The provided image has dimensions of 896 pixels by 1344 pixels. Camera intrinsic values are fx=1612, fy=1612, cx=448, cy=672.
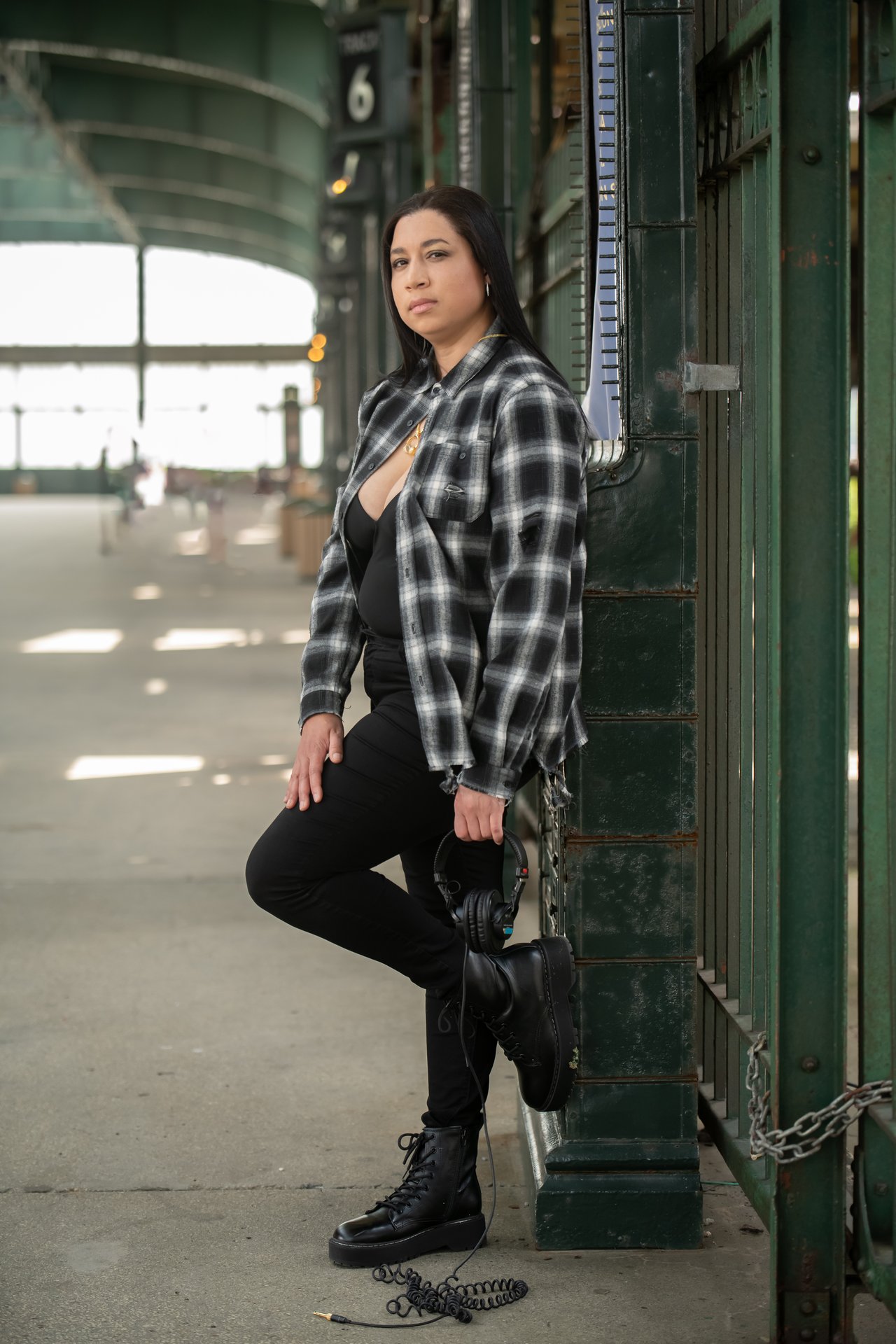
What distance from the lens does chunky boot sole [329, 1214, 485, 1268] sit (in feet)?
10.8

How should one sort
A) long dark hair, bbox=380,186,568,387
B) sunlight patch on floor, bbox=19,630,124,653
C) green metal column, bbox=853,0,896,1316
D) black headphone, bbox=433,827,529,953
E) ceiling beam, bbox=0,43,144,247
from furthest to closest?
1. ceiling beam, bbox=0,43,144,247
2. sunlight patch on floor, bbox=19,630,124,653
3. long dark hair, bbox=380,186,568,387
4. black headphone, bbox=433,827,529,953
5. green metal column, bbox=853,0,896,1316

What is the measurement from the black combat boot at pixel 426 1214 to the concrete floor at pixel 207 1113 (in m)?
0.05

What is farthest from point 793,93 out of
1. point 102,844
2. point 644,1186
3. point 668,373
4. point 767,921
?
point 102,844

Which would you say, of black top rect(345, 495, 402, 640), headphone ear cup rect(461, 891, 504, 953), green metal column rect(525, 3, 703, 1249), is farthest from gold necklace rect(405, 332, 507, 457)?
headphone ear cup rect(461, 891, 504, 953)

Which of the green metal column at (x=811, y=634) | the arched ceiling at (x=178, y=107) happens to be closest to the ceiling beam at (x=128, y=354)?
the arched ceiling at (x=178, y=107)

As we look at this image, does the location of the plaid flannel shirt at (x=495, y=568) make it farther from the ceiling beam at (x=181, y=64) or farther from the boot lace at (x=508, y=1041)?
the ceiling beam at (x=181, y=64)

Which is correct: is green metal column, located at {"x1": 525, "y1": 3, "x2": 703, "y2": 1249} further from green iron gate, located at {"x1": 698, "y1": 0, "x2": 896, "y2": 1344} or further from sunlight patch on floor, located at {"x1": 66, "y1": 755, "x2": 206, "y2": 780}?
sunlight patch on floor, located at {"x1": 66, "y1": 755, "x2": 206, "y2": 780}

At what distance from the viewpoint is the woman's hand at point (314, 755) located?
3.18 metres

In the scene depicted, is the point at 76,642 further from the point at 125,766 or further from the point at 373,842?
the point at 373,842

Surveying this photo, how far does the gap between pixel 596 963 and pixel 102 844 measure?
4.27 metres

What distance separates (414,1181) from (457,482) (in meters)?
1.47

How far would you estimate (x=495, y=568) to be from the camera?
3.07m

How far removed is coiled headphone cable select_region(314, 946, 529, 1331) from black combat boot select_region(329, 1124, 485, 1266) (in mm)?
55

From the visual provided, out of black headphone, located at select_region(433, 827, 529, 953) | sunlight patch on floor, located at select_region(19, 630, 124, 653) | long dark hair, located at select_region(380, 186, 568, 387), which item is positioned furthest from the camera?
sunlight patch on floor, located at select_region(19, 630, 124, 653)
